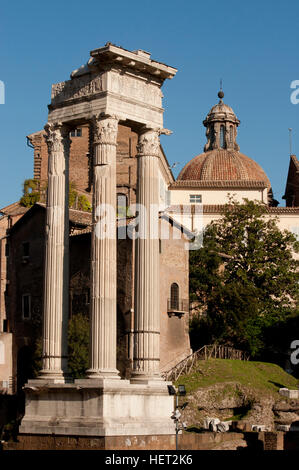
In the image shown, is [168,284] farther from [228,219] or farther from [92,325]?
[92,325]

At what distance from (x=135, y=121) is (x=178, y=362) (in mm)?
19387

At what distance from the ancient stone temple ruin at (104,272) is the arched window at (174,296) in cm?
1800

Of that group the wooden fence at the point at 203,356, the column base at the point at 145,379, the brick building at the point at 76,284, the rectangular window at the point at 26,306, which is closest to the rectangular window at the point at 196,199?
the brick building at the point at 76,284

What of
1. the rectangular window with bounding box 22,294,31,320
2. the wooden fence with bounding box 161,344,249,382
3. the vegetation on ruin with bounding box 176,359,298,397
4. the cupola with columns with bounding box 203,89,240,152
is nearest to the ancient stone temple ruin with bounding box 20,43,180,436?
the wooden fence with bounding box 161,344,249,382

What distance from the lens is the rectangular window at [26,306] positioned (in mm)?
48500

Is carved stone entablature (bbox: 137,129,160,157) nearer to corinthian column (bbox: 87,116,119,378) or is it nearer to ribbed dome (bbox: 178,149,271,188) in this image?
corinthian column (bbox: 87,116,119,378)

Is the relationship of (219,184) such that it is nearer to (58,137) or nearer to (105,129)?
(58,137)

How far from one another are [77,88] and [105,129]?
190 centimetres

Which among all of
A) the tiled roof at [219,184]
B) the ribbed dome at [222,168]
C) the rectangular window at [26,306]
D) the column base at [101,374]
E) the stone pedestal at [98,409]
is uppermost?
the ribbed dome at [222,168]

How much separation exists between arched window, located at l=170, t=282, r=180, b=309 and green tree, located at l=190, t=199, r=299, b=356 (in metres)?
3.77

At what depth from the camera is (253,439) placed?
3095 centimetres

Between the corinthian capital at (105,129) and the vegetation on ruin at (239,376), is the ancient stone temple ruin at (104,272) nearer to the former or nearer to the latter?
the corinthian capital at (105,129)

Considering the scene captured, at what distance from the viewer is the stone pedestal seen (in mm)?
25250
